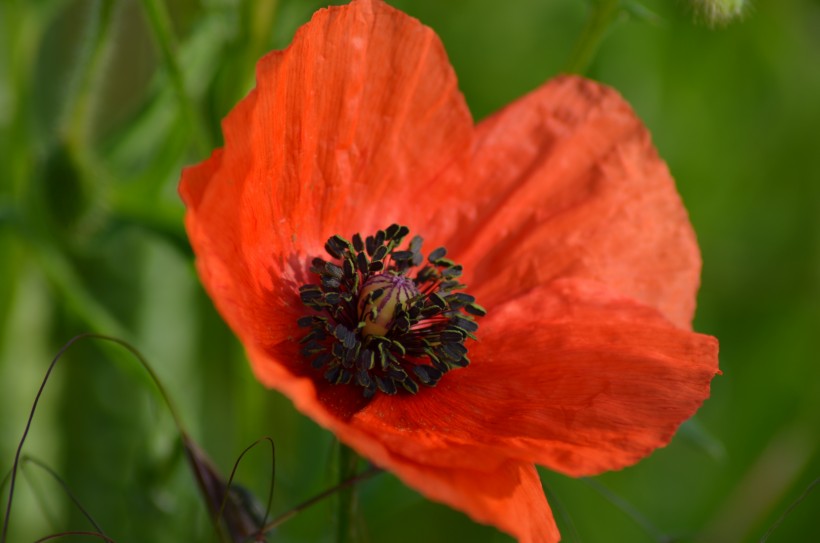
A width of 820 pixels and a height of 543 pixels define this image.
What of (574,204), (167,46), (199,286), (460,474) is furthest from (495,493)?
(199,286)

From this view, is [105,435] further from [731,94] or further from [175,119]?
[731,94]

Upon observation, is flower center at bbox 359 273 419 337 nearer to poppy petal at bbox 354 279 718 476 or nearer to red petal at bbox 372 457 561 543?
poppy petal at bbox 354 279 718 476

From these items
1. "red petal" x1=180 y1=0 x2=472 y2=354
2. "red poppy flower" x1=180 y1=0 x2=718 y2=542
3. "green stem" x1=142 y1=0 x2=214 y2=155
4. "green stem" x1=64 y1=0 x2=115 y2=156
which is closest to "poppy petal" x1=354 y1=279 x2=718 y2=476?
"red poppy flower" x1=180 y1=0 x2=718 y2=542

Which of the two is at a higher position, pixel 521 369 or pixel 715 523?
pixel 521 369

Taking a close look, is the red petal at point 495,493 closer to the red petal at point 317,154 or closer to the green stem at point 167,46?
the red petal at point 317,154

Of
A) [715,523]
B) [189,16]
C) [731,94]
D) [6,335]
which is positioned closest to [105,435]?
[6,335]

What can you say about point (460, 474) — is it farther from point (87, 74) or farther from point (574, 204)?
point (87, 74)

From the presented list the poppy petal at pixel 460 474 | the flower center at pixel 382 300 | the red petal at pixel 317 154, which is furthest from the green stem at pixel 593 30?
the poppy petal at pixel 460 474
